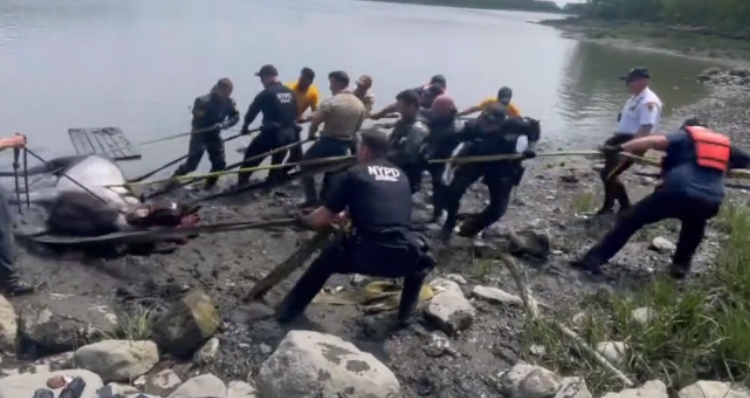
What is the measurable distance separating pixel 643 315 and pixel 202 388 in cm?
324

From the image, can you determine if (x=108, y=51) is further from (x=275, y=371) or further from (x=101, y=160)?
(x=275, y=371)

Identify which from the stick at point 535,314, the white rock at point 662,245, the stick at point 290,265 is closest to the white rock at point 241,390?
the stick at point 290,265

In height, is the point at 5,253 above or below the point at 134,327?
above

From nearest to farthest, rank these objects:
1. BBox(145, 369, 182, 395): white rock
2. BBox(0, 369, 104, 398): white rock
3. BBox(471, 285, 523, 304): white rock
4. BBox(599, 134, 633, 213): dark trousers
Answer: BBox(0, 369, 104, 398): white rock < BBox(145, 369, 182, 395): white rock < BBox(471, 285, 523, 304): white rock < BBox(599, 134, 633, 213): dark trousers

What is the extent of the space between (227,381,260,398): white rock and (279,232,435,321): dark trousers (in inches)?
31.6

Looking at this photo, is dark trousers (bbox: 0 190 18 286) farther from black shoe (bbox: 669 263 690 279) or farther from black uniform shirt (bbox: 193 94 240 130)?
black shoe (bbox: 669 263 690 279)

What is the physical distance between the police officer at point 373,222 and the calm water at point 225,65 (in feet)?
29.9

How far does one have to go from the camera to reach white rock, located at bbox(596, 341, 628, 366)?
5602 mm

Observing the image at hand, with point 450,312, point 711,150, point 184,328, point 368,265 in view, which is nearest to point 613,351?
point 450,312

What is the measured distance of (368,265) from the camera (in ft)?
18.5

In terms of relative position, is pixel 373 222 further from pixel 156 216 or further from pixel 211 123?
pixel 211 123

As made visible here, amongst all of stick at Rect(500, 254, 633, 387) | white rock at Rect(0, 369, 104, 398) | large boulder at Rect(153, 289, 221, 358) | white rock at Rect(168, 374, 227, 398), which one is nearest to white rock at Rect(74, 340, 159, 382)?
white rock at Rect(0, 369, 104, 398)

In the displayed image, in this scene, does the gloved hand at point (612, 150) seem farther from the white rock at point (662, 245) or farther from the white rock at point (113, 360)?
the white rock at point (113, 360)

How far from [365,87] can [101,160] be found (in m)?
3.97
